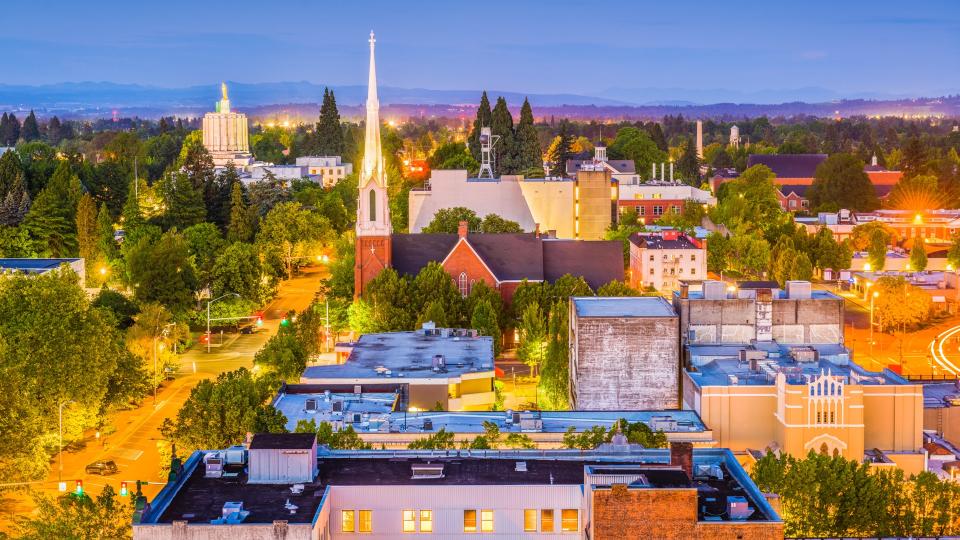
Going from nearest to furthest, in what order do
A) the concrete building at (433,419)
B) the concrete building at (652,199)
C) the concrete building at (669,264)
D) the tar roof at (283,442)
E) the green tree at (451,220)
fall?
the tar roof at (283,442) < the concrete building at (433,419) < the concrete building at (669,264) < the green tree at (451,220) < the concrete building at (652,199)

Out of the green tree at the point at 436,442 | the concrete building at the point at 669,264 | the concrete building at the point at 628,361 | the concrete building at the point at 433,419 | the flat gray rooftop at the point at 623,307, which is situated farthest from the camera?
the concrete building at the point at 669,264

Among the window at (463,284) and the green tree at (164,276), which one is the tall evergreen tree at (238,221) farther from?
the window at (463,284)

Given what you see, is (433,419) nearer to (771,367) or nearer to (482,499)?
(771,367)

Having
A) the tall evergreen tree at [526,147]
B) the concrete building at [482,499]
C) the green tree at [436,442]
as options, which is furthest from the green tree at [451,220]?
the concrete building at [482,499]

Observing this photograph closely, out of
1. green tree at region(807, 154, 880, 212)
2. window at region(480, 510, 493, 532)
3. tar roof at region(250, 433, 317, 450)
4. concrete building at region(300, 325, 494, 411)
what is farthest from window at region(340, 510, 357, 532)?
green tree at region(807, 154, 880, 212)

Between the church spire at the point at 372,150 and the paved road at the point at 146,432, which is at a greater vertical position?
the church spire at the point at 372,150

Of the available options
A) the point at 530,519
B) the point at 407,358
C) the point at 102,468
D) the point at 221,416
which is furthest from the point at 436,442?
the point at 102,468

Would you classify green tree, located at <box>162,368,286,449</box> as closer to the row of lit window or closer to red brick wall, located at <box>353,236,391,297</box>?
the row of lit window
